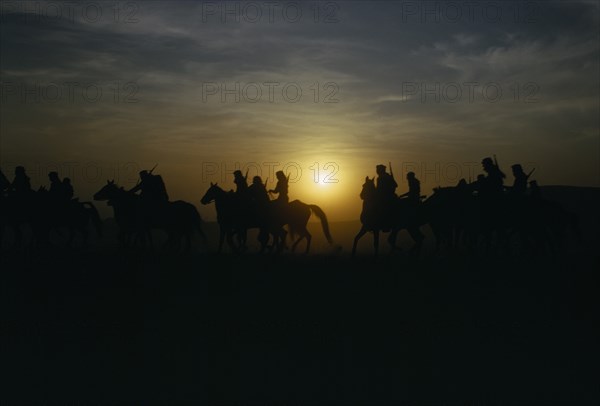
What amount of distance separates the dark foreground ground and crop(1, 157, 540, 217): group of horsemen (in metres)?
4.01

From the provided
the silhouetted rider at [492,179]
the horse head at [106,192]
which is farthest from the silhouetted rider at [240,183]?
the silhouetted rider at [492,179]

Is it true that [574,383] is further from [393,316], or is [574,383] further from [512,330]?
[393,316]

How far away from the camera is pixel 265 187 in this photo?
2577 cm

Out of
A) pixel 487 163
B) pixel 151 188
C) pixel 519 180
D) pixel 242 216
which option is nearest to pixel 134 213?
pixel 151 188

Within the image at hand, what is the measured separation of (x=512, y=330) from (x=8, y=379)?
7.53 metres

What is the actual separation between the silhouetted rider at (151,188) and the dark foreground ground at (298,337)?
530 cm

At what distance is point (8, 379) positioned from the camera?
9.70m

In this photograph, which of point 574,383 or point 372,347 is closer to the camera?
point 574,383

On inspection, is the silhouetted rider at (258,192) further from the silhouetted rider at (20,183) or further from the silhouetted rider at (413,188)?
the silhouetted rider at (20,183)

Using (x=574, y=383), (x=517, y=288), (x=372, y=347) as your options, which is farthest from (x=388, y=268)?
(x=574, y=383)

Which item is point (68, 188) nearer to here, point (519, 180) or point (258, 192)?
point (258, 192)

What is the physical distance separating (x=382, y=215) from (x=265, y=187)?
14.7 feet

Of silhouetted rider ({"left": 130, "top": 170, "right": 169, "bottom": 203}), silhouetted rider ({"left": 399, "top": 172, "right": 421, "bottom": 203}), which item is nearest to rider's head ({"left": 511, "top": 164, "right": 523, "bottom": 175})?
silhouetted rider ({"left": 399, "top": 172, "right": 421, "bottom": 203})

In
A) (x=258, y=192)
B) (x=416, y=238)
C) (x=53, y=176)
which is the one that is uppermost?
(x=53, y=176)
